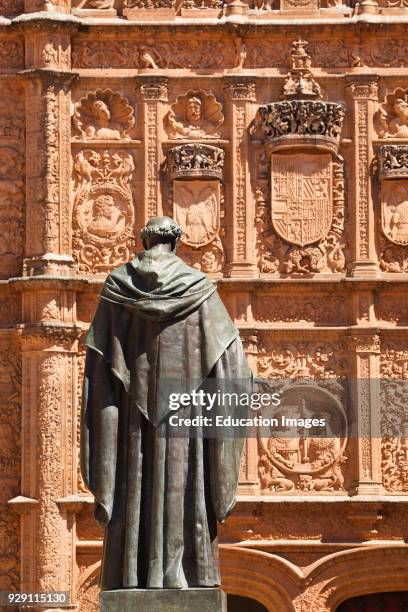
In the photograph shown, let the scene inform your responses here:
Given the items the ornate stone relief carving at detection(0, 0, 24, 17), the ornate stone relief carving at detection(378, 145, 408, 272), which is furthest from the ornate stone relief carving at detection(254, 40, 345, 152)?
the ornate stone relief carving at detection(0, 0, 24, 17)

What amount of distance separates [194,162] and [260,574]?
13.8 feet

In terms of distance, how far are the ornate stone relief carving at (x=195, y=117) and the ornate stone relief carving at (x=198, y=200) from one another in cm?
22

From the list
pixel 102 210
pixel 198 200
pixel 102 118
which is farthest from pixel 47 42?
pixel 198 200

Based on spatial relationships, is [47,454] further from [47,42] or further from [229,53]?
[229,53]

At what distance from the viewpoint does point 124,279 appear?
7.87 m

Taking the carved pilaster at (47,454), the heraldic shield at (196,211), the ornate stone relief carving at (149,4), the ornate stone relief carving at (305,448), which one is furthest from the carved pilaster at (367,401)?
the ornate stone relief carving at (149,4)

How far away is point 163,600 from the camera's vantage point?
7.63 meters

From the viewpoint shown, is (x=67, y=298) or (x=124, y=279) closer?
(x=124, y=279)

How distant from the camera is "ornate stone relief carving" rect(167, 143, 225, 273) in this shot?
62.0ft

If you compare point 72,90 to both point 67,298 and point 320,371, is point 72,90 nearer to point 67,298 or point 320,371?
point 67,298

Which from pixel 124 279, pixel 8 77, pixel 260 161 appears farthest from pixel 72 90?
pixel 124 279

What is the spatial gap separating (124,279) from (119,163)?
37.3ft

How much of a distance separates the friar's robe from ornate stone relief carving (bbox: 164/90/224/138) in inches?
449

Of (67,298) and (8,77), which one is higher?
(8,77)
